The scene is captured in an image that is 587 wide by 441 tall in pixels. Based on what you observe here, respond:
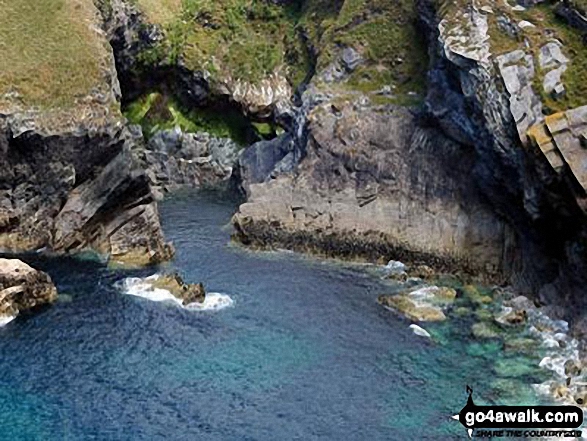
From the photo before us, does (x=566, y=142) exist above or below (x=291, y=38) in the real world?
above

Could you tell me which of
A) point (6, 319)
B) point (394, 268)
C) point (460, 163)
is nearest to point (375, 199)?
point (394, 268)

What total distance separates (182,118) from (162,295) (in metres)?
55.5

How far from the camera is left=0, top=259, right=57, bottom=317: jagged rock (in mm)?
70000

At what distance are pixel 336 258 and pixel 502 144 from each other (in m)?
21.1

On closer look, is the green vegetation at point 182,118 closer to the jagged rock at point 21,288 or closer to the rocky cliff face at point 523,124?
the rocky cliff face at point 523,124

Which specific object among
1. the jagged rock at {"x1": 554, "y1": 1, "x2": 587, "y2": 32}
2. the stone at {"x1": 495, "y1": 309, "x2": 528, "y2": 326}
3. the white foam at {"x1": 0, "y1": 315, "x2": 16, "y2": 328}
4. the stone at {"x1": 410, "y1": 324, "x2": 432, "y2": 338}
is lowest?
the stone at {"x1": 495, "y1": 309, "x2": 528, "y2": 326}

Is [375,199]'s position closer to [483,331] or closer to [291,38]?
[483,331]

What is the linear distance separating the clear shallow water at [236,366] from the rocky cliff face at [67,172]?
488 cm

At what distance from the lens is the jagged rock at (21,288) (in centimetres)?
7000

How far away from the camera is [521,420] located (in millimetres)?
53938

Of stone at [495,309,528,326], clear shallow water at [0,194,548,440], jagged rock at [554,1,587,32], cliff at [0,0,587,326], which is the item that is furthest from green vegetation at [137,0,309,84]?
stone at [495,309,528,326]

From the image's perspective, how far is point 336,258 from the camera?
87812 millimetres

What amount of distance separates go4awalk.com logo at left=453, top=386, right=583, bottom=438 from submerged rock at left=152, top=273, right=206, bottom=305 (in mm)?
27015

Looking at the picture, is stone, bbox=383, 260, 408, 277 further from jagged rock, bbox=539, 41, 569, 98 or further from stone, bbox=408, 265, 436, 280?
jagged rock, bbox=539, 41, 569, 98
